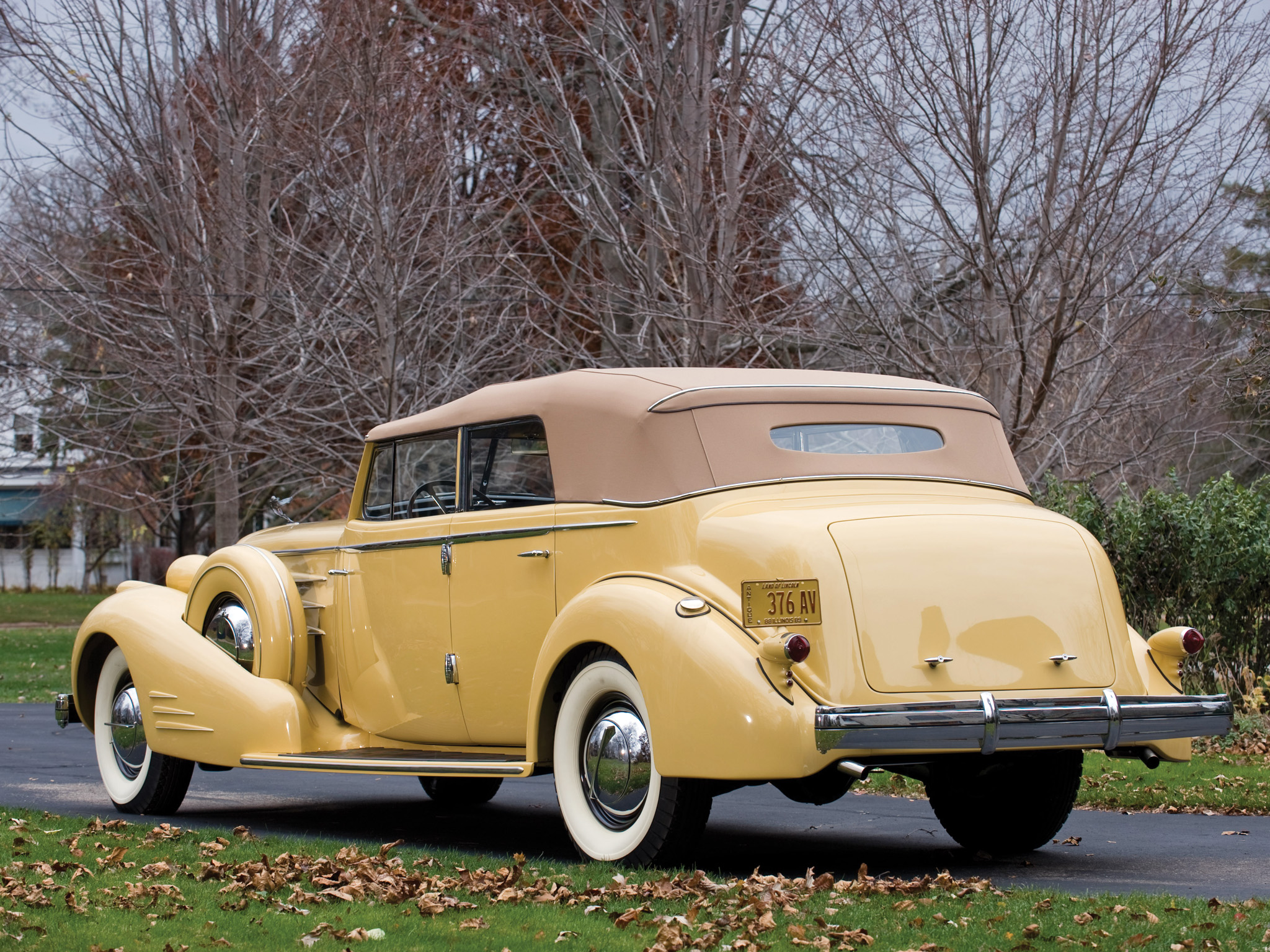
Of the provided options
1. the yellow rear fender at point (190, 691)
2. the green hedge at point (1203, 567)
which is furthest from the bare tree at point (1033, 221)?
the yellow rear fender at point (190, 691)

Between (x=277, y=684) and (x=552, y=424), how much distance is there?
2.20m

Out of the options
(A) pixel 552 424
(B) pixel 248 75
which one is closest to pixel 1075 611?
(A) pixel 552 424

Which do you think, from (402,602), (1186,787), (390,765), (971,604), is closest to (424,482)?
(402,602)

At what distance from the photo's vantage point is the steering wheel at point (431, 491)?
771 centimetres

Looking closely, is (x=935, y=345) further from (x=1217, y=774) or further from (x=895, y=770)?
(x=895, y=770)

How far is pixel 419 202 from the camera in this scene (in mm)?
13875

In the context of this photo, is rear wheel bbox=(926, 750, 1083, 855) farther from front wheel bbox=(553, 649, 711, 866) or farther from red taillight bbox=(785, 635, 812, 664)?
red taillight bbox=(785, 635, 812, 664)

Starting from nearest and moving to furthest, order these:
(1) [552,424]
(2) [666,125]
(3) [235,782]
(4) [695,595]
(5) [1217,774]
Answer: (4) [695,595], (1) [552,424], (5) [1217,774], (3) [235,782], (2) [666,125]

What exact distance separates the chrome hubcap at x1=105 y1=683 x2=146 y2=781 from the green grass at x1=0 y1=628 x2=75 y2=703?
7493 mm

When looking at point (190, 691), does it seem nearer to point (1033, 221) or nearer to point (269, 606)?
point (269, 606)

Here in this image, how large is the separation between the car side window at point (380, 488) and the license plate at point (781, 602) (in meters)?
2.84

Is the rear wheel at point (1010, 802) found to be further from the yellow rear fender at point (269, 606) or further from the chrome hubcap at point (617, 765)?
the yellow rear fender at point (269, 606)

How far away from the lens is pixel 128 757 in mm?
8914

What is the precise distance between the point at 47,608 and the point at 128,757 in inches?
1141
